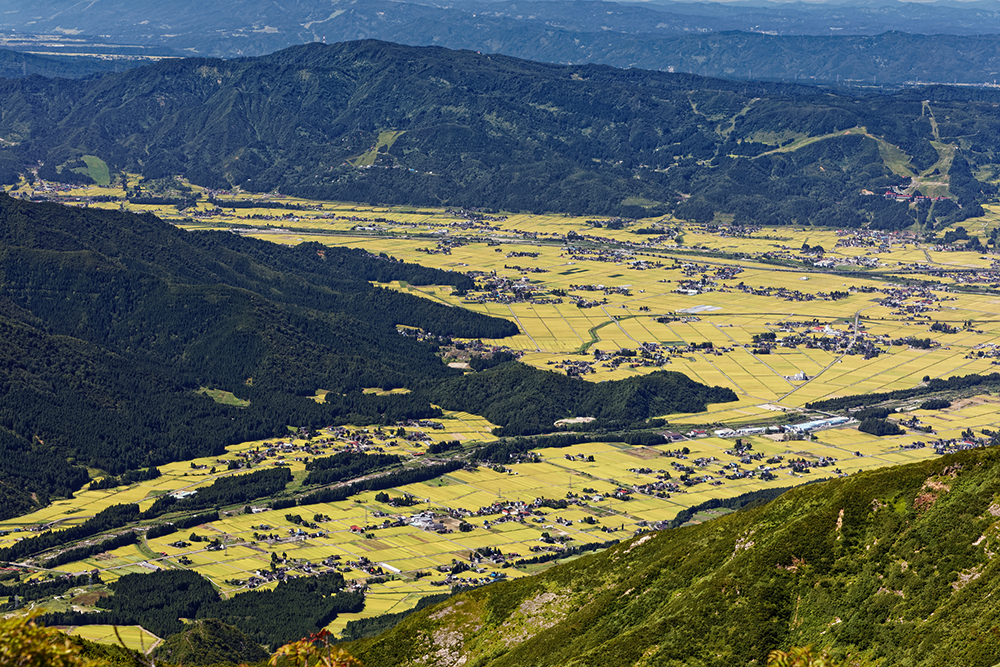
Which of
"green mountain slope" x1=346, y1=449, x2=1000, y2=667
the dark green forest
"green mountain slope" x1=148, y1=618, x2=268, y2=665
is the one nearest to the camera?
"green mountain slope" x1=346, y1=449, x2=1000, y2=667

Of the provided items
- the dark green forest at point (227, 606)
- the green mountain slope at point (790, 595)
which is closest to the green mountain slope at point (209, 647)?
the dark green forest at point (227, 606)

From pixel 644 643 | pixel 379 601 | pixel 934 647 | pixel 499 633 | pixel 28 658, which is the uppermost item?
pixel 28 658

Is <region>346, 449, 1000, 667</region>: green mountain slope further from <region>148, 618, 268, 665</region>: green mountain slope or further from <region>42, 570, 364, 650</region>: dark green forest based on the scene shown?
<region>42, 570, 364, 650</region>: dark green forest

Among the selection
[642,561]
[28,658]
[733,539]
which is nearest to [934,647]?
[733,539]

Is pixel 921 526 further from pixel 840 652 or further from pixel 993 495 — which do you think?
pixel 840 652

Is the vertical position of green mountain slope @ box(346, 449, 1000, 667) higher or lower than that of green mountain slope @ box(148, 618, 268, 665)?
higher

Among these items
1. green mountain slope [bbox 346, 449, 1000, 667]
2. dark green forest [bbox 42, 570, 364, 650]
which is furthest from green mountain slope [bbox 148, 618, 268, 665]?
green mountain slope [bbox 346, 449, 1000, 667]

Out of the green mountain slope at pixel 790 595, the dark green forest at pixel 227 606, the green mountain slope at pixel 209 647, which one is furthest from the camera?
the dark green forest at pixel 227 606

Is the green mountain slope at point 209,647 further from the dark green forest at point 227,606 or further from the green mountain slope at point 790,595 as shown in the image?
the green mountain slope at point 790,595
